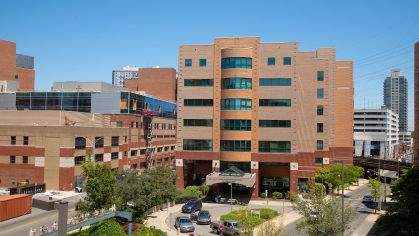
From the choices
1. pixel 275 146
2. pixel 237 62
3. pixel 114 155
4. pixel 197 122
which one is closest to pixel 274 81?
pixel 237 62

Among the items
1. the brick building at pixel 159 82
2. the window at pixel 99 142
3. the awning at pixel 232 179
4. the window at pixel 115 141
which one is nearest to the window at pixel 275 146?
the awning at pixel 232 179

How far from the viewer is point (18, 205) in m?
42.1

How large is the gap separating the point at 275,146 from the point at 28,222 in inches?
1468

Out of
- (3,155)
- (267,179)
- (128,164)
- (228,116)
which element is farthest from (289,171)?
(3,155)

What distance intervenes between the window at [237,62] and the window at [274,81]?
10.4 ft

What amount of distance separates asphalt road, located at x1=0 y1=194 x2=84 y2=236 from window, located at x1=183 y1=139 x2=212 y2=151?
22.7 metres

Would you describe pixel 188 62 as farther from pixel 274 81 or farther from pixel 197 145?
pixel 274 81

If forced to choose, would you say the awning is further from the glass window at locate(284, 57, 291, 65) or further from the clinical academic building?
the glass window at locate(284, 57, 291, 65)

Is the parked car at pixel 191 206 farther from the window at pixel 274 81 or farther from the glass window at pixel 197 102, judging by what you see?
the window at pixel 274 81

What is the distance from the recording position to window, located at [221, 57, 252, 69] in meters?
60.8

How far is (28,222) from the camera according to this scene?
39500 mm

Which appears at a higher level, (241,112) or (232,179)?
(241,112)

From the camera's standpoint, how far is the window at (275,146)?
199 feet

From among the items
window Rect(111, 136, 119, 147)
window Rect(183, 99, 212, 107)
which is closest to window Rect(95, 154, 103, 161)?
window Rect(111, 136, 119, 147)
